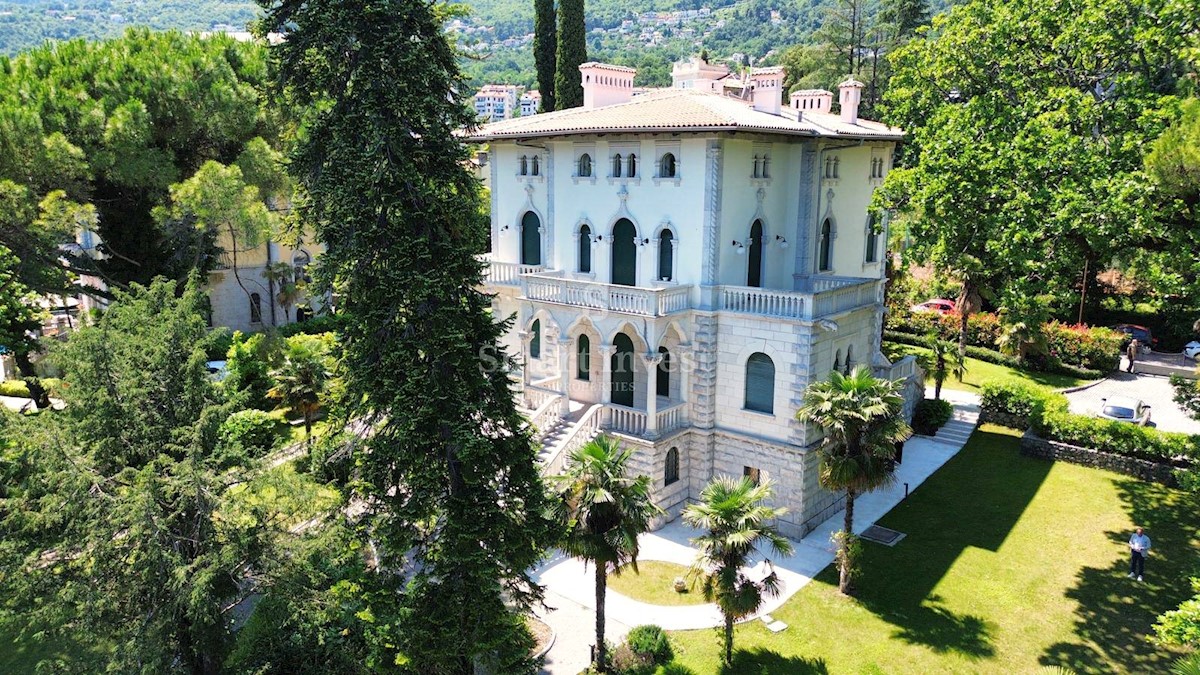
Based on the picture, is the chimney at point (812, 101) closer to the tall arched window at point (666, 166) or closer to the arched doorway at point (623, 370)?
the tall arched window at point (666, 166)

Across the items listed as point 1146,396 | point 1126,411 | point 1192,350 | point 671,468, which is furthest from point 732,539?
point 1192,350

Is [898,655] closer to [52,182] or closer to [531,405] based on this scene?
[531,405]

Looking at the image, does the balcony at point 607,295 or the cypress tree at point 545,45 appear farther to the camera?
the cypress tree at point 545,45

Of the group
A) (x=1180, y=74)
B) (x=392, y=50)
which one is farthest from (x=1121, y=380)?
(x=392, y=50)

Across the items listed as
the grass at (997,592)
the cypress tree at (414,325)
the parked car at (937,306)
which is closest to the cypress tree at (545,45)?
the parked car at (937,306)

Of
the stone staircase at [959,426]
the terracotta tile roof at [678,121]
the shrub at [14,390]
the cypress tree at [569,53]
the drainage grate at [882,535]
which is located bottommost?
the drainage grate at [882,535]

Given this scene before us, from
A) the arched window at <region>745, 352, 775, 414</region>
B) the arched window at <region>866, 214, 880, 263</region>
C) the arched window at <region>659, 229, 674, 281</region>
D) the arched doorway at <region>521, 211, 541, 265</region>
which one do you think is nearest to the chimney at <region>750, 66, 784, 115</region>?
the arched window at <region>659, 229, 674, 281</region>

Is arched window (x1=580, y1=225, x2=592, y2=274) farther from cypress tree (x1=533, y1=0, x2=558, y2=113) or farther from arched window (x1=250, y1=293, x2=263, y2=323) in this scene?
cypress tree (x1=533, y1=0, x2=558, y2=113)
